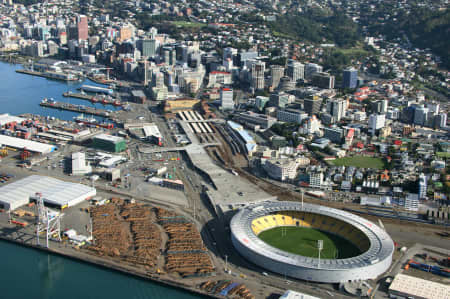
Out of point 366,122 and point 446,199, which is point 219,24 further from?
point 446,199

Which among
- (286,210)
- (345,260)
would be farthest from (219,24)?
(345,260)

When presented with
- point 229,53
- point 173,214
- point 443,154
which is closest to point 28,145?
point 173,214

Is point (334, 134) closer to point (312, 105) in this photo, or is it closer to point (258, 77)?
point (312, 105)

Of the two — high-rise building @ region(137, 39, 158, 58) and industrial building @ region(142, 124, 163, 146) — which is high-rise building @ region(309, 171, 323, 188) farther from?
high-rise building @ region(137, 39, 158, 58)

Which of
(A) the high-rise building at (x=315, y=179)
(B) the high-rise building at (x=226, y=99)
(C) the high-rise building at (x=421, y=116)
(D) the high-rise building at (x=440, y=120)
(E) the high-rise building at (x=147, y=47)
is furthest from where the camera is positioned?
(E) the high-rise building at (x=147, y=47)

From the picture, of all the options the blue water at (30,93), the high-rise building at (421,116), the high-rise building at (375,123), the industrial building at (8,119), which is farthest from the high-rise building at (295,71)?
the industrial building at (8,119)

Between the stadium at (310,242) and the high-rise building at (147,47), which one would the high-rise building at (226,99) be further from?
the high-rise building at (147,47)
